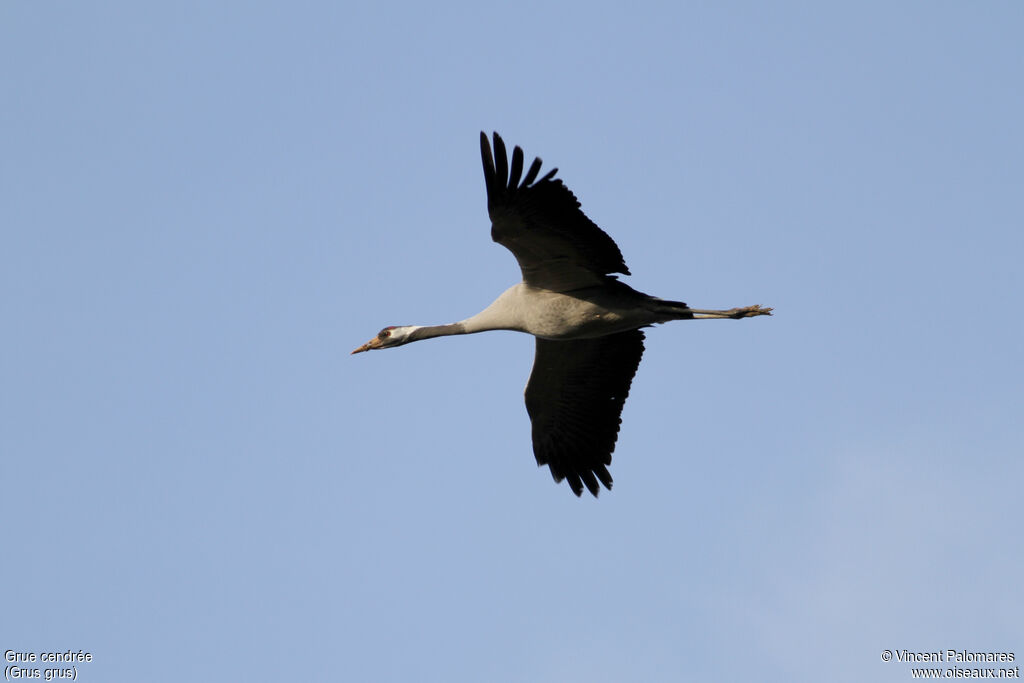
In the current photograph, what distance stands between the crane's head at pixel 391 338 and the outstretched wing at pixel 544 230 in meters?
2.01

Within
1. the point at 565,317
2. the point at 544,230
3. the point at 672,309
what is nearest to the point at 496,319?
the point at 565,317

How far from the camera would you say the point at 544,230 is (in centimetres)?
1223

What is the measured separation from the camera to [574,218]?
12031mm

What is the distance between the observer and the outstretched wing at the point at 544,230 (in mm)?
11734

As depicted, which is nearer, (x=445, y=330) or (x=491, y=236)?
(x=491, y=236)

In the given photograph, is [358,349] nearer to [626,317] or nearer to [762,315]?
Answer: [626,317]

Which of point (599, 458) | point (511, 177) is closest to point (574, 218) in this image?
point (511, 177)

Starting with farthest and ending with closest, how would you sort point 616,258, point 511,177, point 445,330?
1. point 445,330
2. point 616,258
3. point 511,177

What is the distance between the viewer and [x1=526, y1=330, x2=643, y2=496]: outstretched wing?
14.0 meters

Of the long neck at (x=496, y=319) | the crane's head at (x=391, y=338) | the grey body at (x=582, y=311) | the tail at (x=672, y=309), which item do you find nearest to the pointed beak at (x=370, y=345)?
the crane's head at (x=391, y=338)

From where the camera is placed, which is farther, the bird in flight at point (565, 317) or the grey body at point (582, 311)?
the grey body at point (582, 311)

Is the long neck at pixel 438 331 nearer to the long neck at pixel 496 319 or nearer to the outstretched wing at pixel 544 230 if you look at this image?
the long neck at pixel 496 319

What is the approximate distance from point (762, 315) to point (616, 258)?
1930mm

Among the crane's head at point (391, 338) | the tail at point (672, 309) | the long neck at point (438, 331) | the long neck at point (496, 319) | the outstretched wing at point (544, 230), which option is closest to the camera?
the outstretched wing at point (544, 230)
